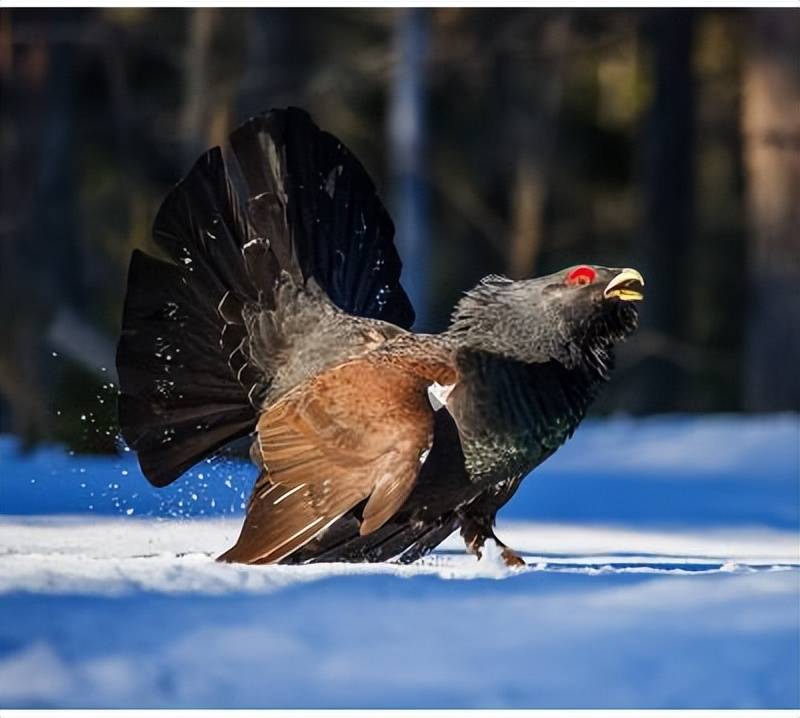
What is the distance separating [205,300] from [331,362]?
52cm

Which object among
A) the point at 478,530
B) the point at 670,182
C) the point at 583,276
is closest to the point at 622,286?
the point at 583,276

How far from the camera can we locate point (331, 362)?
5.27 metres

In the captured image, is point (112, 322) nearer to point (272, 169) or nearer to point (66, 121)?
point (66, 121)

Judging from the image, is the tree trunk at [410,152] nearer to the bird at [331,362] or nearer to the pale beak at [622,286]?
the bird at [331,362]

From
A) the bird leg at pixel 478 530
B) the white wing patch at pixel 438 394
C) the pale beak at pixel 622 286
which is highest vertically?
the pale beak at pixel 622 286

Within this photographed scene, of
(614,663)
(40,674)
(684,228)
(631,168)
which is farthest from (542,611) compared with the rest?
(631,168)

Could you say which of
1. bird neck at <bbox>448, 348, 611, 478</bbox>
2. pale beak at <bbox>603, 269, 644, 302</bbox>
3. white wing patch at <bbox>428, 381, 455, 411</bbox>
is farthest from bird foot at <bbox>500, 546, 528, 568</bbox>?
pale beak at <bbox>603, 269, 644, 302</bbox>

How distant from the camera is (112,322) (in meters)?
16.9

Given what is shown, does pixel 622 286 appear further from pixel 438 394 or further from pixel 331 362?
→ pixel 331 362

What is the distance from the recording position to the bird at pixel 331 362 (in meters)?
4.67

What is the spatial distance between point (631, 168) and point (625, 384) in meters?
4.05

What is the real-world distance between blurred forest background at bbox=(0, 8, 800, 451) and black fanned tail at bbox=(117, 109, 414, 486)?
16.1ft

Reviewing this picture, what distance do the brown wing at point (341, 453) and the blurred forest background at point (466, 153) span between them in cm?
561

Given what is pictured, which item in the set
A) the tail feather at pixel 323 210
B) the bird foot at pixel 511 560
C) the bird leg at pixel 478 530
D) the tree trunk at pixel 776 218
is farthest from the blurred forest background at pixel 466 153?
the bird foot at pixel 511 560
